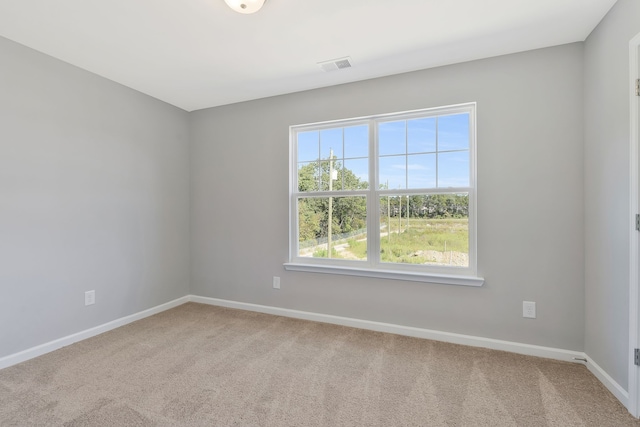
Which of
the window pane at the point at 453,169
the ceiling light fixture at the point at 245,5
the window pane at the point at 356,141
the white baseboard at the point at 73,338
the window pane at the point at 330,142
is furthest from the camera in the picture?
the window pane at the point at 330,142

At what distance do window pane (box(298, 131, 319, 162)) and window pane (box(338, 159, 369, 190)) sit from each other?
377 millimetres

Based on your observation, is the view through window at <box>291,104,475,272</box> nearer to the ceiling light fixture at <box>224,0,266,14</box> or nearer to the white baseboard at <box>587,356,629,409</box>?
the white baseboard at <box>587,356,629,409</box>

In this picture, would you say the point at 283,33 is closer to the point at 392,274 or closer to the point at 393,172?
the point at 393,172

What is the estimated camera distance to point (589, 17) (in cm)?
198

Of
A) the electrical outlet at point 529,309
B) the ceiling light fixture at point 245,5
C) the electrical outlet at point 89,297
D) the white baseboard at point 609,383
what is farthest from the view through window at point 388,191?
the electrical outlet at point 89,297

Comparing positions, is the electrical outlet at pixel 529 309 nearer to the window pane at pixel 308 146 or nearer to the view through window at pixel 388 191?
the view through window at pixel 388 191

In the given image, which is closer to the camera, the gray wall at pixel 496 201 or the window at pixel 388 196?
the gray wall at pixel 496 201

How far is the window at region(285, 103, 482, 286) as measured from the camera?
270cm

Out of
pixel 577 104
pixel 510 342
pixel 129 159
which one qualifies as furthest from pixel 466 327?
pixel 129 159

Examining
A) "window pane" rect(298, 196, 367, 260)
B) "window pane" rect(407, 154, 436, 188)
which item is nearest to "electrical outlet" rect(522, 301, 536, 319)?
"window pane" rect(407, 154, 436, 188)

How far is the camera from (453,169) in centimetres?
271

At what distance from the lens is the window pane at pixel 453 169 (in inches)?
105

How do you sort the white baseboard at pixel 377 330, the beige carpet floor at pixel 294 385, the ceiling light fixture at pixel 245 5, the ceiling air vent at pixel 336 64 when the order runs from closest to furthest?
the beige carpet floor at pixel 294 385
the ceiling light fixture at pixel 245 5
the white baseboard at pixel 377 330
the ceiling air vent at pixel 336 64

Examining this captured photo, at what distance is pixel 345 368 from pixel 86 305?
95.8 inches
